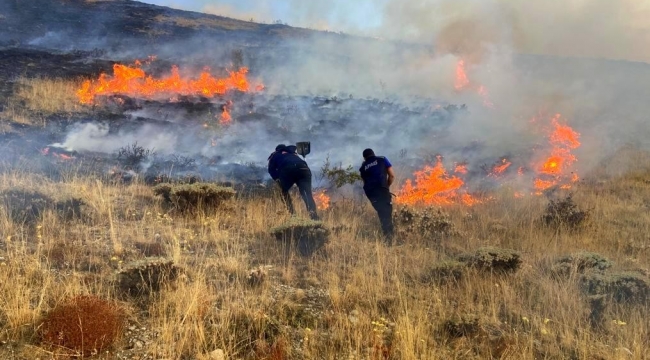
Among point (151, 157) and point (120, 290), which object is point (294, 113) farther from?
point (120, 290)

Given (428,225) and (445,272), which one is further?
(428,225)

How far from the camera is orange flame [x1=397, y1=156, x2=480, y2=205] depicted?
10758 millimetres

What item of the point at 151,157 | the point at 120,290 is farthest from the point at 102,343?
the point at 151,157

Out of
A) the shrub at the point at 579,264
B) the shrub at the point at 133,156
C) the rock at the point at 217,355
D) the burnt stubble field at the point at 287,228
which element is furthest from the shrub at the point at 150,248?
the shrub at the point at 133,156

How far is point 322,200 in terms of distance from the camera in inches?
406

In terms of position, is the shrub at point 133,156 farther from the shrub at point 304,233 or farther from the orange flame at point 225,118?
the shrub at point 304,233

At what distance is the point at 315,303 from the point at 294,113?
12.9 meters

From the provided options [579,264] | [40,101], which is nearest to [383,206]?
[579,264]

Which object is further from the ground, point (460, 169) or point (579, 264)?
point (460, 169)

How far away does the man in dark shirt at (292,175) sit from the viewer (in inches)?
340

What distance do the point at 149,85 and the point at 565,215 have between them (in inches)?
585

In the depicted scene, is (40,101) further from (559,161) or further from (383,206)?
(559,161)

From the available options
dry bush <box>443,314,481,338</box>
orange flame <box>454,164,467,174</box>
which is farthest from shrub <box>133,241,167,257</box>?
orange flame <box>454,164,467,174</box>

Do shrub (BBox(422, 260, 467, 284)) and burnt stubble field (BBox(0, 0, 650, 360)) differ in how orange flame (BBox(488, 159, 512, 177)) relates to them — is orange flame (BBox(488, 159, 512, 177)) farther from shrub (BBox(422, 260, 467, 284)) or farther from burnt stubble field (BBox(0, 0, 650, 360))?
shrub (BBox(422, 260, 467, 284))
